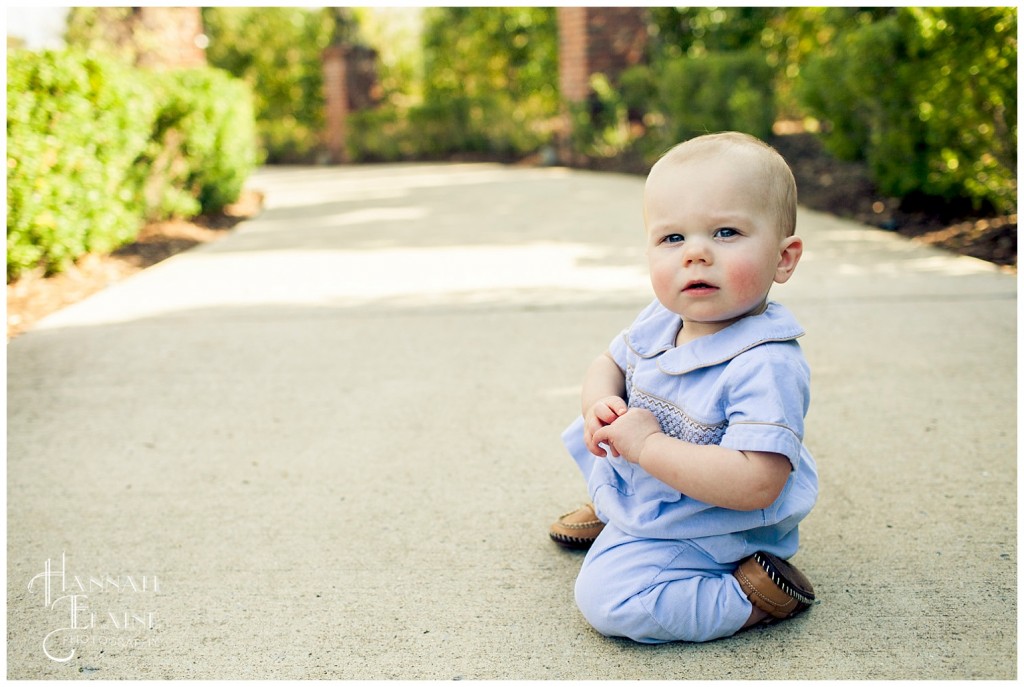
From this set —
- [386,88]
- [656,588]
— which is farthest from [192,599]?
[386,88]

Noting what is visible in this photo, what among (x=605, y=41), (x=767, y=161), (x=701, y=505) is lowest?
(x=701, y=505)

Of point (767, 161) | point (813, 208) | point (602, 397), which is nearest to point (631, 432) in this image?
point (602, 397)

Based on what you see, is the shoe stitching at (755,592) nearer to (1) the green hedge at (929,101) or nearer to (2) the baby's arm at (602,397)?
(2) the baby's arm at (602,397)

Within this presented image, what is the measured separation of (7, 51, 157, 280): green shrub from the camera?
4758 mm

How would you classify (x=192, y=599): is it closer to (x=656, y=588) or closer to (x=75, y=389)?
(x=656, y=588)

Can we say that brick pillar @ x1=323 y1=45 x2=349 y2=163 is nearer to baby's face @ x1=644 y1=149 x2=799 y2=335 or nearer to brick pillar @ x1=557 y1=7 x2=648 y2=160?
brick pillar @ x1=557 y1=7 x2=648 y2=160

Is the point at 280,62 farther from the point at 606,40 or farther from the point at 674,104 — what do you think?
the point at 674,104

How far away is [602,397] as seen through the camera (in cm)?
212

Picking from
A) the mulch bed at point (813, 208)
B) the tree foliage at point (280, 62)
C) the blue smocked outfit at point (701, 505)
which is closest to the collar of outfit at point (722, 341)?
the blue smocked outfit at point (701, 505)

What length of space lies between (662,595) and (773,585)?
0.77 ft

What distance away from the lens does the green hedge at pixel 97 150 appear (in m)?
4.82

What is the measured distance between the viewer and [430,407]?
135 inches

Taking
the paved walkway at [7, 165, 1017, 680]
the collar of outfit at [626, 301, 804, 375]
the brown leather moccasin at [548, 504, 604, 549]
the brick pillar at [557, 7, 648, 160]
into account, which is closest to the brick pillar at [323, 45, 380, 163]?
the brick pillar at [557, 7, 648, 160]

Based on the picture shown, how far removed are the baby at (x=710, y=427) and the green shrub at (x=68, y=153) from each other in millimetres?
3910
